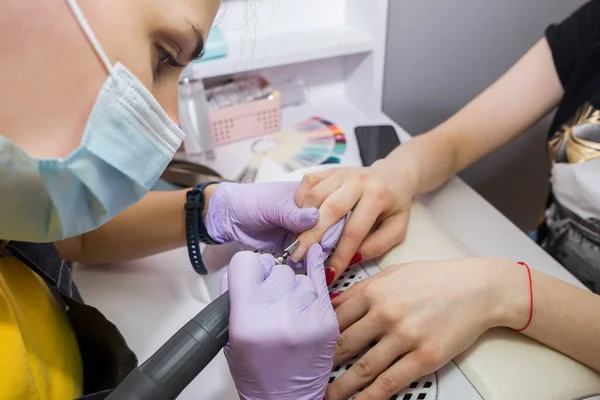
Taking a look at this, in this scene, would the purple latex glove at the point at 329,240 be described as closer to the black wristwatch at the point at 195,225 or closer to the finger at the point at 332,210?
the finger at the point at 332,210

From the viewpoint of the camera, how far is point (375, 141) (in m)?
1.03

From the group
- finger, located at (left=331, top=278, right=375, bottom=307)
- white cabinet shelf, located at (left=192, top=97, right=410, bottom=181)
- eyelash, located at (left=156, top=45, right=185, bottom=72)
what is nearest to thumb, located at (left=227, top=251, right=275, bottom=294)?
finger, located at (left=331, top=278, right=375, bottom=307)

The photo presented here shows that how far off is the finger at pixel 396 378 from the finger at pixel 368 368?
12 millimetres

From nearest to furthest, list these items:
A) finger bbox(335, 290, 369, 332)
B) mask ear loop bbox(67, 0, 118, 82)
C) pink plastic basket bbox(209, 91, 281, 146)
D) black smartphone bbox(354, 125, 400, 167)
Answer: mask ear loop bbox(67, 0, 118, 82)
finger bbox(335, 290, 369, 332)
black smartphone bbox(354, 125, 400, 167)
pink plastic basket bbox(209, 91, 281, 146)

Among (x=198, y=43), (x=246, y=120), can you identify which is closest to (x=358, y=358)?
(x=198, y=43)

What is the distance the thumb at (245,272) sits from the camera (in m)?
0.48

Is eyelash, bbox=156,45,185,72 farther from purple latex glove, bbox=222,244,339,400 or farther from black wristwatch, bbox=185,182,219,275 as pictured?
black wristwatch, bbox=185,182,219,275

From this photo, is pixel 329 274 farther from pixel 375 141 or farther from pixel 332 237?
pixel 375 141

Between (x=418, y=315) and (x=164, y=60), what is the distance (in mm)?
390

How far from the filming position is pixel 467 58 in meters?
1.30

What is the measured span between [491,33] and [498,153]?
393mm

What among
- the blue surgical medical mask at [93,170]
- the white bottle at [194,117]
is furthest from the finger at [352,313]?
the white bottle at [194,117]

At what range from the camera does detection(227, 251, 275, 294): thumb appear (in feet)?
1.58

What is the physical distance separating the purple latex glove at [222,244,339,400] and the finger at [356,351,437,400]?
52 millimetres
